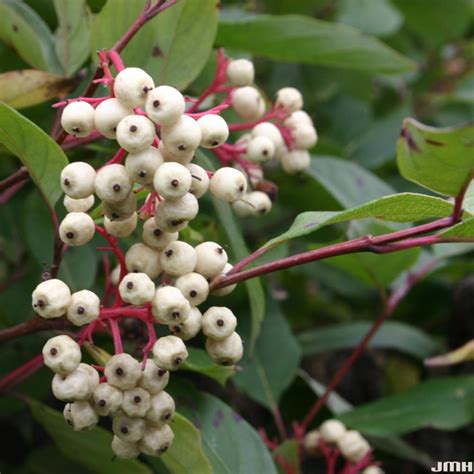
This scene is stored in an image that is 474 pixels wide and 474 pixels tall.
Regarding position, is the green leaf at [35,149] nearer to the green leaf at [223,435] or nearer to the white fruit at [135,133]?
the white fruit at [135,133]

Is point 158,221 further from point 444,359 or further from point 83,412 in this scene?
point 444,359

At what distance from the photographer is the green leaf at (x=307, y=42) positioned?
1.48 m

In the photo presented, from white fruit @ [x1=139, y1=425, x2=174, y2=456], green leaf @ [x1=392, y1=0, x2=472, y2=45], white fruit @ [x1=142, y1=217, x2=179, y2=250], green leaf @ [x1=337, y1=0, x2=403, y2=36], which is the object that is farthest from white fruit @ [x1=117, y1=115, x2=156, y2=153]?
green leaf @ [x1=392, y1=0, x2=472, y2=45]

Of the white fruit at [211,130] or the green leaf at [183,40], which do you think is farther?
the green leaf at [183,40]

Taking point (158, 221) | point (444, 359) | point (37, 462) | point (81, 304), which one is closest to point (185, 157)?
point (158, 221)

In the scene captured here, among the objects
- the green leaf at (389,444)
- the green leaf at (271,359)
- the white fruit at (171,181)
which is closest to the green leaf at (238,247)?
the white fruit at (171,181)

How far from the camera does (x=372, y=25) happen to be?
230cm

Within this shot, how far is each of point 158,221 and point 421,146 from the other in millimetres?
293

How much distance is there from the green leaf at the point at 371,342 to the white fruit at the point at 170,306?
3.62 ft

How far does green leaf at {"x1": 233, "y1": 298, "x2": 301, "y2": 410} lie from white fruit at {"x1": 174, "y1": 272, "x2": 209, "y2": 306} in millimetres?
784

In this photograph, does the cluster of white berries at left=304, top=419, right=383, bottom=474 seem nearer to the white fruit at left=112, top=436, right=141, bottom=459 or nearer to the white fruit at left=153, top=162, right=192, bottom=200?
the white fruit at left=112, top=436, right=141, bottom=459

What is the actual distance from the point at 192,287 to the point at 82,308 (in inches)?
4.9

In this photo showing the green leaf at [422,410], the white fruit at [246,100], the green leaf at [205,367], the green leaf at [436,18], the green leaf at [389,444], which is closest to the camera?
the green leaf at [205,367]

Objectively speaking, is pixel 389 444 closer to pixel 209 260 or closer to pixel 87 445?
pixel 87 445
